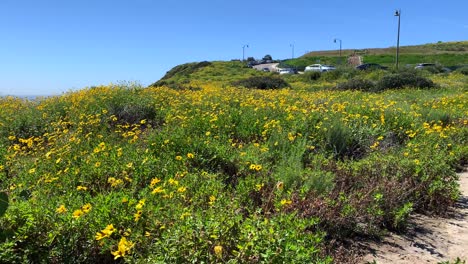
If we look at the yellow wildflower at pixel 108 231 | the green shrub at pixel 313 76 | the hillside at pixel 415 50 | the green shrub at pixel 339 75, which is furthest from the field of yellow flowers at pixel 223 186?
the hillside at pixel 415 50

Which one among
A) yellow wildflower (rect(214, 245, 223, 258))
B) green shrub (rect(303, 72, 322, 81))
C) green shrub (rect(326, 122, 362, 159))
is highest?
yellow wildflower (rect(214, 245, 223, 258))

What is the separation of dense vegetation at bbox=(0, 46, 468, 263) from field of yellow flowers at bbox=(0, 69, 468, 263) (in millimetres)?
15

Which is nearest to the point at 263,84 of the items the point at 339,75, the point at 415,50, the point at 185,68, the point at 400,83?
the point at 400,83

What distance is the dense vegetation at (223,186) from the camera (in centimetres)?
287

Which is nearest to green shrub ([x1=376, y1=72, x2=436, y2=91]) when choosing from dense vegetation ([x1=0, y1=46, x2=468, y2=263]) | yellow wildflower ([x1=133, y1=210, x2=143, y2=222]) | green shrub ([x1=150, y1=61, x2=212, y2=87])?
dense vegetation ([x1=0, y1=46, x2=468, y2=263])

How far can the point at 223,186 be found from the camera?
423 cm

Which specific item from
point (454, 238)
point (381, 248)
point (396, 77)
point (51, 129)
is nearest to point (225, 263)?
point (381, 248)

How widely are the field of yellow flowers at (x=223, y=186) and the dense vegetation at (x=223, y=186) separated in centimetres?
1

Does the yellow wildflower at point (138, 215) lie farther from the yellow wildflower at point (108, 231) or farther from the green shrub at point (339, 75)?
the green shrub at point (339, 75)

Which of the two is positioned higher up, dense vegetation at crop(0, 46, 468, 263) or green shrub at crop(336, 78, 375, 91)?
dense vegetation at crop(0, 46, 468, 263)

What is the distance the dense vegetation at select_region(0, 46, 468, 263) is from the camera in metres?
2.87

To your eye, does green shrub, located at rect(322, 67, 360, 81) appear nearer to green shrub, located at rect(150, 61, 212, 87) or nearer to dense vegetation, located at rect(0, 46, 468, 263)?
green shrub, located at rect(150, 61, 212, 87)

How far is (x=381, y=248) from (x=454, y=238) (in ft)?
2.77

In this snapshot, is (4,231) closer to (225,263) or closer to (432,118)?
(225,263)
